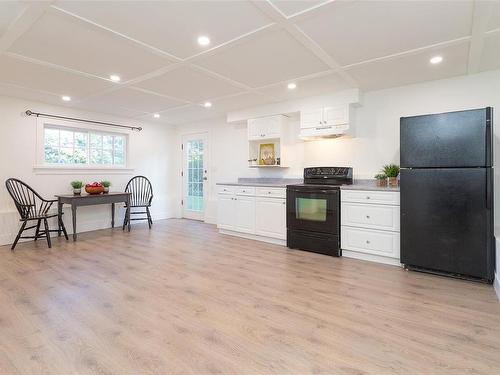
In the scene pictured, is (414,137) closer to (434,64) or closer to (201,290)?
(434,64)

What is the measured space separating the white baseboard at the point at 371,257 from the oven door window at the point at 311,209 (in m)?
0.51

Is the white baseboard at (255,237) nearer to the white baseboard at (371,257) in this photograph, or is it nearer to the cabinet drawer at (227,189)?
the cabinet drawer at (227,189)

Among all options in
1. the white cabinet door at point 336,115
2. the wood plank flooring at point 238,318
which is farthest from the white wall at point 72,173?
the white cabinet door at point 336,115

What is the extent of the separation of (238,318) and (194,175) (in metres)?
4.85

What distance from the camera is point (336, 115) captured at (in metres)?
4.10

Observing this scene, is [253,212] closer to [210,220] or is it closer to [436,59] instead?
[210,220]

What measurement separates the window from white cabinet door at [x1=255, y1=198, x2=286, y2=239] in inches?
128

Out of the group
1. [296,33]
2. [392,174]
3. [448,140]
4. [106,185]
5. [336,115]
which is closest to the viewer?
[296,33]

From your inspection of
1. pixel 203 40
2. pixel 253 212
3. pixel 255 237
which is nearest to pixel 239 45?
pixel 203 40

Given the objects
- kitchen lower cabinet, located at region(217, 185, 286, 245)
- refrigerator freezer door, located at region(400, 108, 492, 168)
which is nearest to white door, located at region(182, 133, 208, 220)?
kitchen lower cabinet, located at region(217, 185, 286, 245)

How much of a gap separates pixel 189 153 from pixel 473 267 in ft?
18.1

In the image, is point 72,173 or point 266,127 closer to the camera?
point 266,127

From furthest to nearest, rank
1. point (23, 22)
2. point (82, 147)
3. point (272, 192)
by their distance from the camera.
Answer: point (82, 147)
point (272, 192)
point (23, 22)

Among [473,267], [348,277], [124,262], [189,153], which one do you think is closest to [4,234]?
[124,262]
